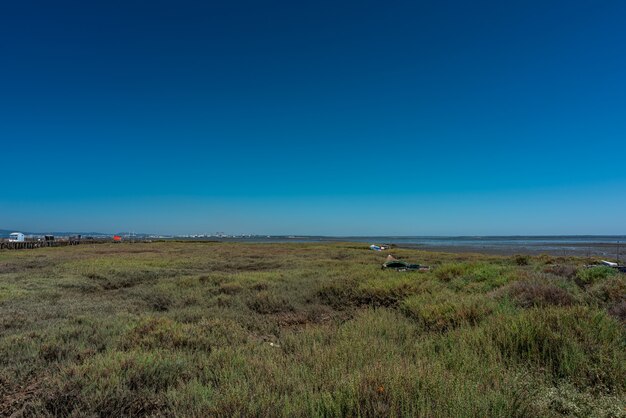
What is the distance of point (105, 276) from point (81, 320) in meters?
10.2

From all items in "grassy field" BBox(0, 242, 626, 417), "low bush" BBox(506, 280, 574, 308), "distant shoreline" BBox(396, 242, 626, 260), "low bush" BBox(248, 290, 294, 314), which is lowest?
"distant shoreline" BBox(396, 242, 626, 260)

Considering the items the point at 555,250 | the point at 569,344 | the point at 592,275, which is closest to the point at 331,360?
the point at 569,344

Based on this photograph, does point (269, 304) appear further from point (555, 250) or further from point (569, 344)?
point (555, 250)

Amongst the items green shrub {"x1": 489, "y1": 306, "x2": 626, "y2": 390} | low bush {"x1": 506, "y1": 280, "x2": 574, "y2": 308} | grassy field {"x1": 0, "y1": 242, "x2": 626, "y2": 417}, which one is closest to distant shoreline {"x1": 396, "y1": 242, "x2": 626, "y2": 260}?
low bush {"x1": 506, "y1": 280, "x2": 574, "y2": 308}

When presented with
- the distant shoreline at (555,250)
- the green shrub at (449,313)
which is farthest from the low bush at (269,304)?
the distant shoreline at (555,250)

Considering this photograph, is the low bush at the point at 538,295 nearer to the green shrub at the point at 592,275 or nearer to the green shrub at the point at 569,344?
the green shrub at the point at 569,344

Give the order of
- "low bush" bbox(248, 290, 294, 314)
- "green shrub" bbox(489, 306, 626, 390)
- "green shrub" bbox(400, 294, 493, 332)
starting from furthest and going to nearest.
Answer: "low bush" bbox(248, 290, 294, 314) → "green shrub" bbox(400, 294, 493, 332) → "green shrub" bbox(489, 306, 626, 390)

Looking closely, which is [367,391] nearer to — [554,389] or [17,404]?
[554,389]

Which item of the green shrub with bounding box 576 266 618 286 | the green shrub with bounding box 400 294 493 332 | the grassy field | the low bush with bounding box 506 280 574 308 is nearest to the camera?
the grassy field

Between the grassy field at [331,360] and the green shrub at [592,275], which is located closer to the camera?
the grassy field at [331,360]

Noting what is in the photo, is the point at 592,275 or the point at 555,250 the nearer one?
the point at 592,275

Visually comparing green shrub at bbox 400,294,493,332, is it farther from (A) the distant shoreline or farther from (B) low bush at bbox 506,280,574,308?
(A) the distant shoreline

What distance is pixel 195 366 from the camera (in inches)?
202

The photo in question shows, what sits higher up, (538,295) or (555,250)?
(538,295)
